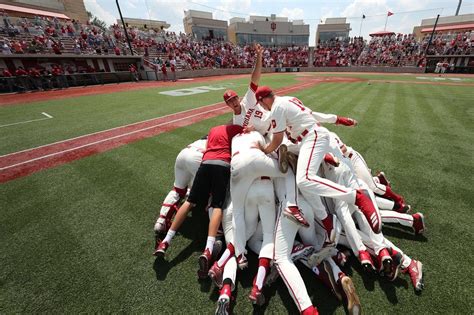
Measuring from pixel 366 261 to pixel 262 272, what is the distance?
122cm

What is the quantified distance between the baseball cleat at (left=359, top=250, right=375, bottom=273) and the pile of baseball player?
11mm

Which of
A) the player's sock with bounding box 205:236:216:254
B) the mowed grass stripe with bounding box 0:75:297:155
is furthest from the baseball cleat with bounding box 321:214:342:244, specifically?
the mowed grass stripe with bounding box 0:75:297:155

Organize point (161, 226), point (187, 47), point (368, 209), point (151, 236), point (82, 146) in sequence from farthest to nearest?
1. point (187, 47)
2. point (82, 146)
3. point (151, 236)
4. point (161, 226)
5. point (368, 209)

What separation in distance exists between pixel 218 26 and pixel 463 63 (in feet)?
164

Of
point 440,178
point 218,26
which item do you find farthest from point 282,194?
point 218,26

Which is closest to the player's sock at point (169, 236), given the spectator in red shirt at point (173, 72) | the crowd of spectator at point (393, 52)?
the spectator in red shirt at point (173, 72)

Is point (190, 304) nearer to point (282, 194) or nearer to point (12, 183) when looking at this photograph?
point (282, 194)

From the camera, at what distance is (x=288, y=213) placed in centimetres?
270

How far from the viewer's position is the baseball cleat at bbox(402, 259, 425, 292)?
2.56 meters

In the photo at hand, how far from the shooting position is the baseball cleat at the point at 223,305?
234 centimetres

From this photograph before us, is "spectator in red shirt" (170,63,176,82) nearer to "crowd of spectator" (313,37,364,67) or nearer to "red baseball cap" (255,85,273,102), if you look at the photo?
"red baseball cap" (255,85,273,102)

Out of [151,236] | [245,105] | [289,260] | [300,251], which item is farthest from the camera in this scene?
[245,105]

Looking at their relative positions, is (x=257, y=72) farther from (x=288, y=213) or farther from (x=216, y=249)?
(x=216, y=249)

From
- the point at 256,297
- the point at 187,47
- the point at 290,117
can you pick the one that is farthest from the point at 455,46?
the point at 256,297
